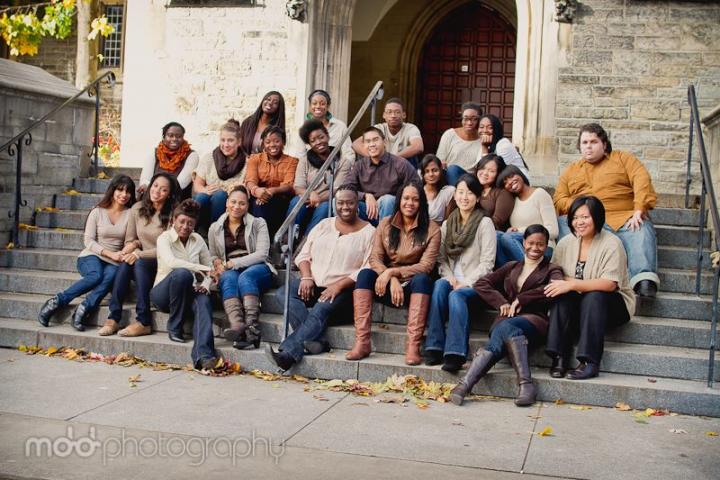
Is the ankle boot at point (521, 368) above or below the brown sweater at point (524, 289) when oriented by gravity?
below

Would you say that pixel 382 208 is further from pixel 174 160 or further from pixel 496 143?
pixel 174 160

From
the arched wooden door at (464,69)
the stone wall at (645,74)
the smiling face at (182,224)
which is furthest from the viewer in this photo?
the arched wooden door at (464,69)

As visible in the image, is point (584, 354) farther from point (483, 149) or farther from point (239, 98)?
point (239, 98)

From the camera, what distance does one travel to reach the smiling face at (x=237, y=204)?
7.25 metres

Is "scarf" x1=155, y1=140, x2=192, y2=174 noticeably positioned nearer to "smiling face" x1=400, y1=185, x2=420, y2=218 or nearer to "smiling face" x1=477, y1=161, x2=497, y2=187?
"smiling face" x1=400, y1=185, x2=420, y2=218

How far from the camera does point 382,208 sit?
25.1 ft

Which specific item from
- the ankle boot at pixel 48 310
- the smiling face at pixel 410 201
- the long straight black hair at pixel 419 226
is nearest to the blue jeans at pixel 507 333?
the long straight black hair at pixel 419 226

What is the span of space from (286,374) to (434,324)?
3.68ft

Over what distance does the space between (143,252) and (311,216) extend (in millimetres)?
1604

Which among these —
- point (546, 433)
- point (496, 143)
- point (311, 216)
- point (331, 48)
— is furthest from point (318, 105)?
point (546, 433)

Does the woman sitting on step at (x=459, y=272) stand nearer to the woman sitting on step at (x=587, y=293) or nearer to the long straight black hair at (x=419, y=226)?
the long straight black hair at (x=419, y=226)

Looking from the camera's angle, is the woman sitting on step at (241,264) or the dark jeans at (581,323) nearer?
the dark jeans at (581,323)

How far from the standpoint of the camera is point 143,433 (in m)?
4.94

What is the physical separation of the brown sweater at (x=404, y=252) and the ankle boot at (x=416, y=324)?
0.29m
